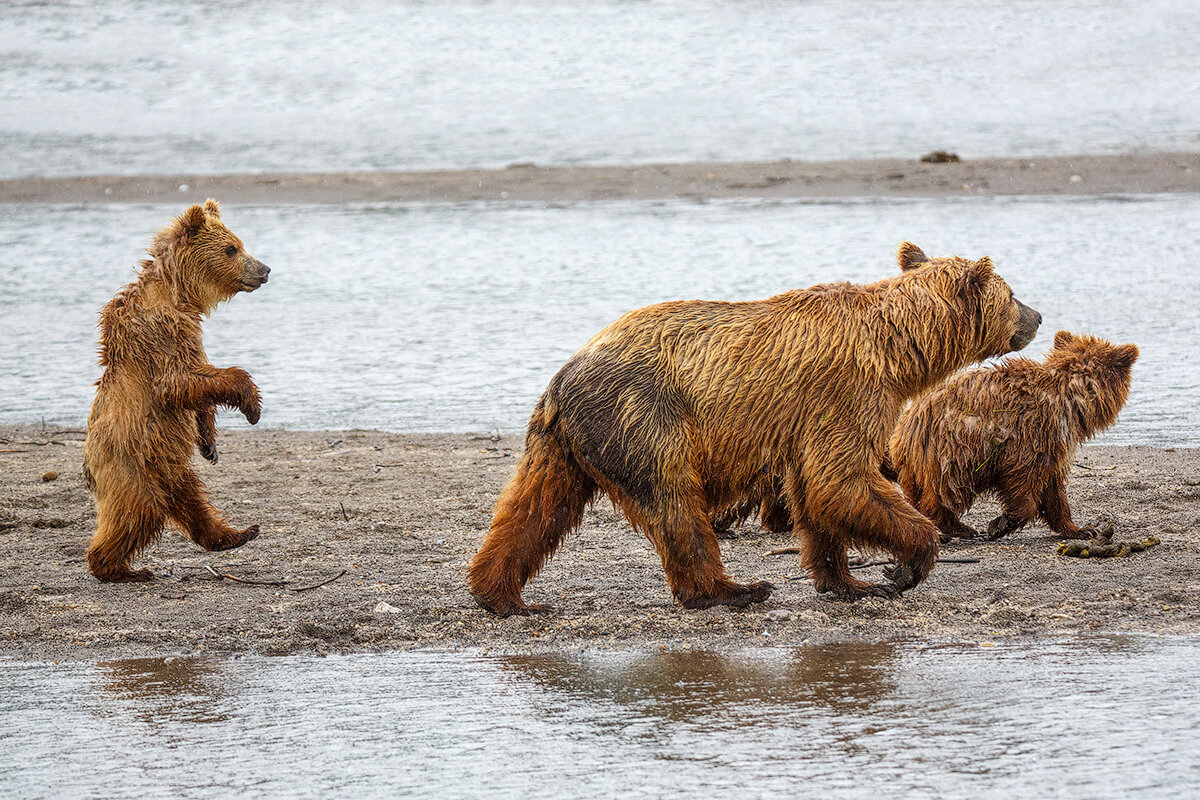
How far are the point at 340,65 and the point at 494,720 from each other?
26.1m

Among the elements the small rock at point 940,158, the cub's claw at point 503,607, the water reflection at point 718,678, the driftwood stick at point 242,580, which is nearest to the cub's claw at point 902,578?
the water reflection at point 718,678

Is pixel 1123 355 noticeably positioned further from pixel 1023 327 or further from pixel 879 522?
pixel 879 522

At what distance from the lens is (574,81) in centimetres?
2666

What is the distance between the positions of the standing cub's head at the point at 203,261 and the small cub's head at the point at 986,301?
3.21m

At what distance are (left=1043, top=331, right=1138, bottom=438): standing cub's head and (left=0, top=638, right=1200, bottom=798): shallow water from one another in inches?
76.3

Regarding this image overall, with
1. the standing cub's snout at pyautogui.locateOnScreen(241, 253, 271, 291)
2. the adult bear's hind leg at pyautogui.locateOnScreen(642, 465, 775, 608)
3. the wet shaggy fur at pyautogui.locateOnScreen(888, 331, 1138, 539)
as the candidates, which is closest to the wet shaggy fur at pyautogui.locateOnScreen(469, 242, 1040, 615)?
the adult bear's hind leg at pyautogui.locateOnScreen(642, 465, 775, 608)

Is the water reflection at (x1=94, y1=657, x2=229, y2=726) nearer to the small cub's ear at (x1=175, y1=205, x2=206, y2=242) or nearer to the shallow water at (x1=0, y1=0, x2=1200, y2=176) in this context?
the small cub's ear at (x1=175, y1=205, x2=206, y2=242)

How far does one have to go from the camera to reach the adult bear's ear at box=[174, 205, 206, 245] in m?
6.60

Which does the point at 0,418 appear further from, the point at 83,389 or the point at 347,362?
the point at 347,362

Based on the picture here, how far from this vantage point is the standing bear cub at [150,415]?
246 inches

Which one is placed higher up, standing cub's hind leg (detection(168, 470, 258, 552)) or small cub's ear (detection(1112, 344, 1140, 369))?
small cub's ear (detection(1112, 344, 1140, 369))

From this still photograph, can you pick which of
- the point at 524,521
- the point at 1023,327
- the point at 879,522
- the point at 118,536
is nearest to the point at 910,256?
the point at 1023,327

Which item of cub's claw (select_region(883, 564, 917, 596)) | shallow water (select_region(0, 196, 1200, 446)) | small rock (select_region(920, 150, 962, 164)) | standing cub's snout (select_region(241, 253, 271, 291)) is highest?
standing cub's snout (select_region(241, 253, 271, 291))

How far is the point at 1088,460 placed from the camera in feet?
26.7
